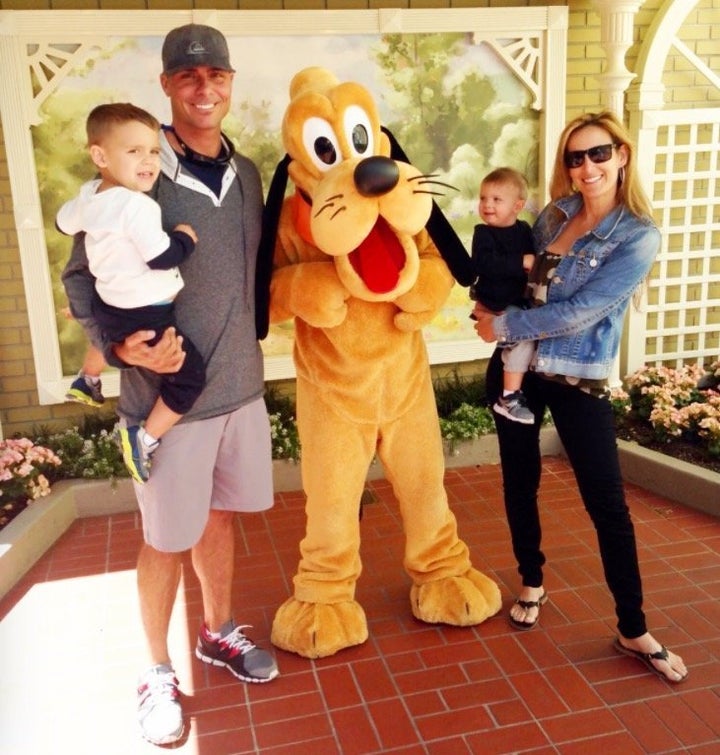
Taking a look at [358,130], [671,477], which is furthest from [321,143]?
[671,477]

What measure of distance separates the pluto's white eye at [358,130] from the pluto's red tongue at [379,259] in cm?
27

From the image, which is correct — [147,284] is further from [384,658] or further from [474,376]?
[474,376]

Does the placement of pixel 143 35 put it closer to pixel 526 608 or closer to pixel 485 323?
pixel 485 323

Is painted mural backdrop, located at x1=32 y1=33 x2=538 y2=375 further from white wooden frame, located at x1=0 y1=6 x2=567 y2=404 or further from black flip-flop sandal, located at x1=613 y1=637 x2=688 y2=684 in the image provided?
black flip-flop sandal, located at x1=613 y1=637 x2=688 y2=684

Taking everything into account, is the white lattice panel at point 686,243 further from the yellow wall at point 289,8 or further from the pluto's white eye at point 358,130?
the pluto's white eye at point 358,130

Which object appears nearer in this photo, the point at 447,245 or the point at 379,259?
the point at 379,259

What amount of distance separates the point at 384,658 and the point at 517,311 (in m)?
1.48

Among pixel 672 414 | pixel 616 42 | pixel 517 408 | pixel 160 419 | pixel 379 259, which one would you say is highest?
pixel 616 42

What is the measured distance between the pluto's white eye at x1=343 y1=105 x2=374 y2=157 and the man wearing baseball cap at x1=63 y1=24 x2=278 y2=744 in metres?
0.38

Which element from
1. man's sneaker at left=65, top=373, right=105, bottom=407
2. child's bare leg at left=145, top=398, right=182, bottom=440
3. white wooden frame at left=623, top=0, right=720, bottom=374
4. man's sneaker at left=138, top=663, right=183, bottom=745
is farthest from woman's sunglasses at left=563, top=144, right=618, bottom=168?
white wooden frame at left=623, top=0, right=720, bottom=374

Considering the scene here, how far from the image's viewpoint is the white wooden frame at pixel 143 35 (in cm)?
495

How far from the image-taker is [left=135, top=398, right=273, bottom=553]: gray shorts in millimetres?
2865

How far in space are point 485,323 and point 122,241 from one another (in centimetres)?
141

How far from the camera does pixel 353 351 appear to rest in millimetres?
3164
